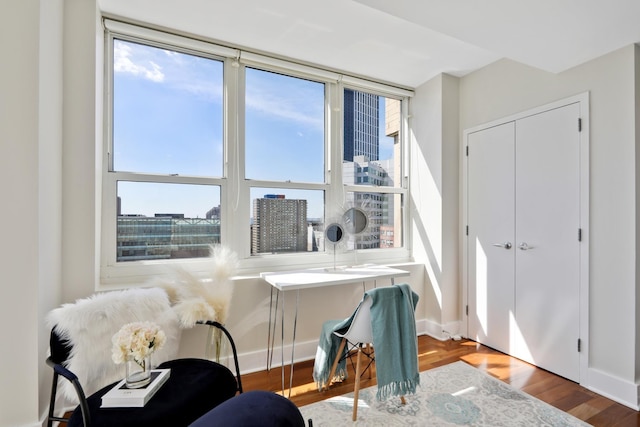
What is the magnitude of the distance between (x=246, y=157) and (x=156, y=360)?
1675 mm

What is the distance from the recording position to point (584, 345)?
221cm

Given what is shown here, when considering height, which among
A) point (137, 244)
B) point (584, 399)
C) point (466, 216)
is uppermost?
point (466, 216)

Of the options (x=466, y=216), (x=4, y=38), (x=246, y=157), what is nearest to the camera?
(x=4, y=38)

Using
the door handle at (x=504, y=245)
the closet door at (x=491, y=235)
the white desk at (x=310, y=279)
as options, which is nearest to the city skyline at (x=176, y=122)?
the white desk at (x=310, y=279)

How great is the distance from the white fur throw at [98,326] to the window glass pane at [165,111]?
1109 millimetres

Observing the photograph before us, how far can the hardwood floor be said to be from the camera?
1.91 meters

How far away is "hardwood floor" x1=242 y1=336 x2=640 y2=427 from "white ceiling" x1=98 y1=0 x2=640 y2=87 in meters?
2.37

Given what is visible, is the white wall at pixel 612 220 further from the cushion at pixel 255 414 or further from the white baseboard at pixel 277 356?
the cushion at pixel 255 414

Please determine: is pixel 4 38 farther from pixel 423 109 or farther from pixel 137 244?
pixel 423 109

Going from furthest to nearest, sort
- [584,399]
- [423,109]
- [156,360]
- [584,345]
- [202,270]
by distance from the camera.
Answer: [423,109] → [202,270] → [584,345] → [584,399] → [156,360]

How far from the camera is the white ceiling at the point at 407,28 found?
172 cm

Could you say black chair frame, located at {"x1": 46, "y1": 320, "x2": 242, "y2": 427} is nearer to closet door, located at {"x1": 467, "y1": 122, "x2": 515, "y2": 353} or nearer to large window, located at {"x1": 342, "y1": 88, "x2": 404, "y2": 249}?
large window, located at {"x1": 342, "y1": 88, "x2": 404, "y2": 249}

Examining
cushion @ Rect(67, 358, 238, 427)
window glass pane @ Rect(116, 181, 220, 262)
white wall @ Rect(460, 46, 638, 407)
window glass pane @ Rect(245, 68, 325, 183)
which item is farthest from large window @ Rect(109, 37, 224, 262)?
white wall @ Rect(460, 46, 638, 407)

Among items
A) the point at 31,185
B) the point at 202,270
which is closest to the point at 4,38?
the point at 31,185
